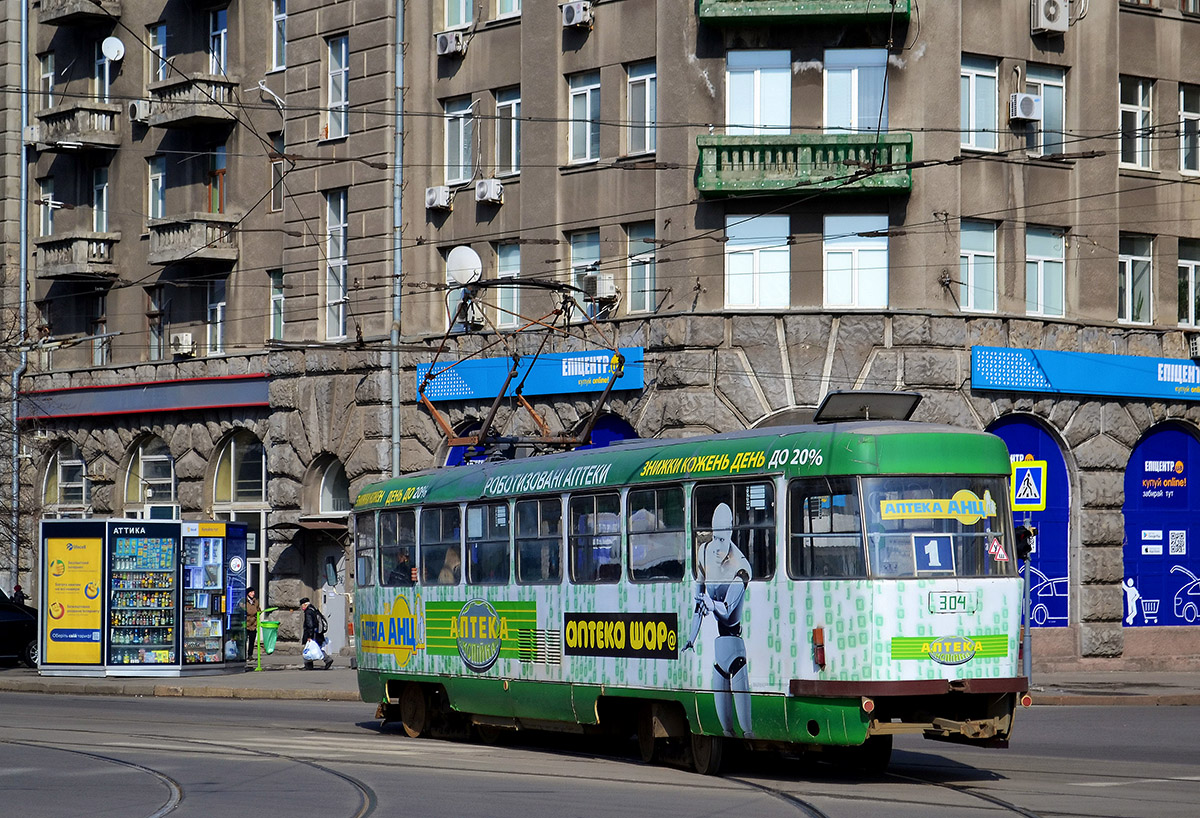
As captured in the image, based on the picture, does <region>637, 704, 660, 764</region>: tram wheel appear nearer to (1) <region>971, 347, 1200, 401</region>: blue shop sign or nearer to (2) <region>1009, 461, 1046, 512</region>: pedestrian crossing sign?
(1) <region>971, 347, 1200, 401</region>: blue shop sign

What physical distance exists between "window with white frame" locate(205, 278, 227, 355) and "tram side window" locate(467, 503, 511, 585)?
21.3m

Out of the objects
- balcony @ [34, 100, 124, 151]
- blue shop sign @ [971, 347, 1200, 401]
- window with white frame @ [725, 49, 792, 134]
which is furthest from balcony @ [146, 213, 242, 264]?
blue shop sign @ [971, 347, 1200, 401]

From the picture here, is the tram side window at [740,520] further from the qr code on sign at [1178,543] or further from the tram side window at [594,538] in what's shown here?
the qr code on sign at [1178,543]

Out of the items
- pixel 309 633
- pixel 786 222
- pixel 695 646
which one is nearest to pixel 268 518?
pixel 309 633

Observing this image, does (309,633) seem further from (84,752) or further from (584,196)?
(84,752)

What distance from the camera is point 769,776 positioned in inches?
572

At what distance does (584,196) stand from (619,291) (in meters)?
1.94

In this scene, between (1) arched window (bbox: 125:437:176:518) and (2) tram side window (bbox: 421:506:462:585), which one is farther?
(1) arched window (bbox: 125:437:176:518)

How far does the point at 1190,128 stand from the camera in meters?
31.2

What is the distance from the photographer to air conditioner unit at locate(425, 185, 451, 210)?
32281mm

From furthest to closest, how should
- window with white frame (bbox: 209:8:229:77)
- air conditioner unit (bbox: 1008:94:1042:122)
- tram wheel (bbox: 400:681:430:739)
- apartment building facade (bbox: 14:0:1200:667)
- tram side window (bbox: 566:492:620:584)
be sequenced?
window with white frame (bbox: 209:8:229:77) → air conditioner unit (bbox: 1008:94:1042:122) → apartment building facade (bbox: 14:0:1200:667) → tram wheel (bbox: 400:681:430:739) → tram side window (bbox: 566:492:620:584)

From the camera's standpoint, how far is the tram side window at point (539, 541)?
54.6 feet

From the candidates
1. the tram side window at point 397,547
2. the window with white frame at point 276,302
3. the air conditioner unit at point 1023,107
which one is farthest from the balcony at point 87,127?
the tram side window at point 397,547

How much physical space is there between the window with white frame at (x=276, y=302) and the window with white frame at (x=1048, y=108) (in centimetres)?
1614
